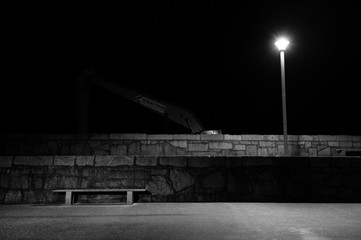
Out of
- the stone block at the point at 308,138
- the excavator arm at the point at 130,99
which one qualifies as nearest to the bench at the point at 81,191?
the excavator arm at the point at 130,99

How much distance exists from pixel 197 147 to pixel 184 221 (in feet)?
26.6

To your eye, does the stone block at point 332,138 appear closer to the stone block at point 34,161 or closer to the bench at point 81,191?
the bench at point 81,191

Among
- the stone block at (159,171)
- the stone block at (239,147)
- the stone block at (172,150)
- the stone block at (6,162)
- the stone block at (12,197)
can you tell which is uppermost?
the stone block at (239,147)

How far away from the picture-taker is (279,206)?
5.79 m

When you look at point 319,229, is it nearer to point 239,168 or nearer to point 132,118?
point 239,168

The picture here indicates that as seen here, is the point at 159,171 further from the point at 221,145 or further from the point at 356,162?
the point at 221,145

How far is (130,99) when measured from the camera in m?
15.5

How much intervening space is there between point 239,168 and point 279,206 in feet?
3.53

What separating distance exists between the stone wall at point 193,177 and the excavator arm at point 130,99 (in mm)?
8089

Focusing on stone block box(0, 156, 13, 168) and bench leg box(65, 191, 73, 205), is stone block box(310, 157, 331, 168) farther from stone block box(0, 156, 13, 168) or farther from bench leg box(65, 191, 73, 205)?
stone block box(0, 156, 13, 168)

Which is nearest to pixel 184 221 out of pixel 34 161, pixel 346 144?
pixel 34 161

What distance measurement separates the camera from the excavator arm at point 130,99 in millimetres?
14786

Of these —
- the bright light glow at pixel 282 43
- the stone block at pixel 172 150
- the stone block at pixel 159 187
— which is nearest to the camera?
the stone block at pixel 159 187

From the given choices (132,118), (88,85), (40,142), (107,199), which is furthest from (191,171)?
(132,118)
